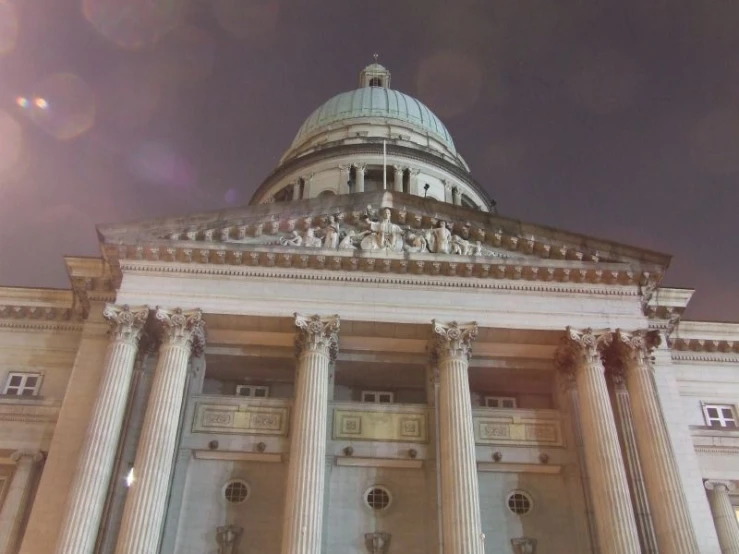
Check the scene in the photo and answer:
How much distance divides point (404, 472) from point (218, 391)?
27.5 feet

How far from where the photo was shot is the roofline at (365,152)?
54812mm

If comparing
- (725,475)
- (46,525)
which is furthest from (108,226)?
(725,475)

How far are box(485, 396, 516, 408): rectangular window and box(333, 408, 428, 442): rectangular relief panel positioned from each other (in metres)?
3.66

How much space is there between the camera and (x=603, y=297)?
30031 millimetres

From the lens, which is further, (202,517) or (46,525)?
(202,517)

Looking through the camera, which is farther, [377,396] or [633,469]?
[377,396]

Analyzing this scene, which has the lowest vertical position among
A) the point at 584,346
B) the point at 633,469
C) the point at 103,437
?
the point at 633,469

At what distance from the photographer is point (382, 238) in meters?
30.7

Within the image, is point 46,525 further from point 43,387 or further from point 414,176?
point 414,176

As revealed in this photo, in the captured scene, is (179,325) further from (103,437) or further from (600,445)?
(600,445)

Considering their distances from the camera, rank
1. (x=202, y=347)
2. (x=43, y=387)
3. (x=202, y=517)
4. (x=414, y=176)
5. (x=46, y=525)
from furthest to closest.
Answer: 1. (x=414, y=176)
2. (x=43, y=387)
3. (x=202, y=347)
4. (x=202, y=517)
5. (x=46, y=525)

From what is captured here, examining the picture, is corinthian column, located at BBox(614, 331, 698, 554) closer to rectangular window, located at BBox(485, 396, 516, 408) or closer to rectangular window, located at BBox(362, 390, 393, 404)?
rectangular window, located at BBox(485, 396, 516, 408)

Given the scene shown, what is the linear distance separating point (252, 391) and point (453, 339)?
8747 mm

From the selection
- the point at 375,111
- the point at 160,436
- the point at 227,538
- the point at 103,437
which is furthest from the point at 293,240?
the point at 375,111
